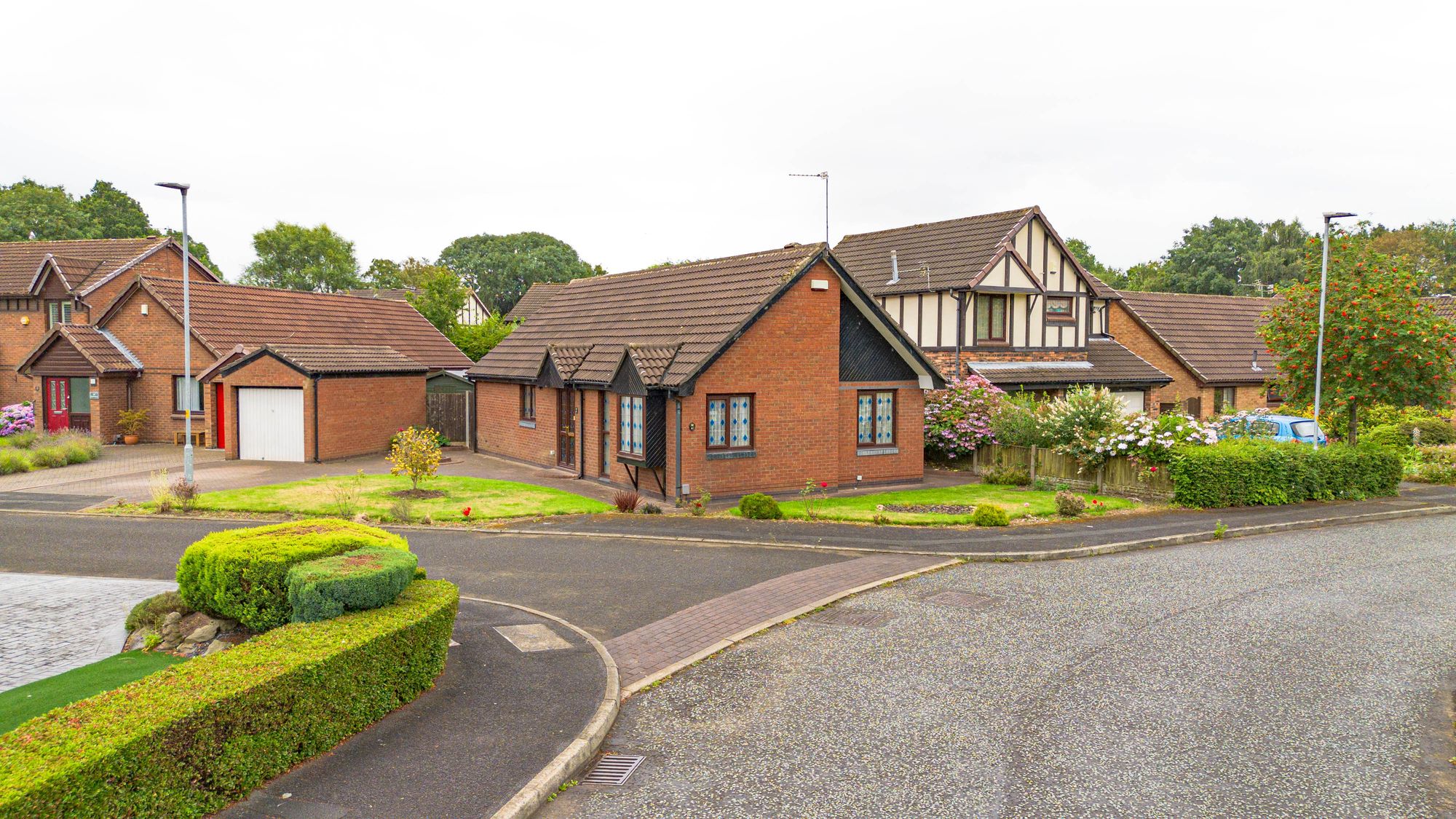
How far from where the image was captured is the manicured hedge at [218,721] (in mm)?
5816

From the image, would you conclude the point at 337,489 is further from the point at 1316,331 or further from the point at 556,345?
the point at 1316,331

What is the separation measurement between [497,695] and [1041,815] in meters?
5.06

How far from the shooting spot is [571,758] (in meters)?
7.71

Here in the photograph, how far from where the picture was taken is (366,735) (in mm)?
8117

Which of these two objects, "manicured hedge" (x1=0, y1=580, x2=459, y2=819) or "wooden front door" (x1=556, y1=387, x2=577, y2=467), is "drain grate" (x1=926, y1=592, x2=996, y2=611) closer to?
"manicured hedge" (x1=0, y1=580, x2=459, y2=819)

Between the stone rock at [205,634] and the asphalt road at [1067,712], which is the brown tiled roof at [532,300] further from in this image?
the asphalt road at [1067,712]

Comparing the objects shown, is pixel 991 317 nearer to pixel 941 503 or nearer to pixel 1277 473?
pixel 1277 473

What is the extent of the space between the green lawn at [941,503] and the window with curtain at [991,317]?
26.7 feet

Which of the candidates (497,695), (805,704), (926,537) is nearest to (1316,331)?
(926,537)

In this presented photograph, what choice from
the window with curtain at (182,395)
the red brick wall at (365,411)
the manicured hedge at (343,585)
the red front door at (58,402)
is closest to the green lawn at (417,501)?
the red brick wall at (365,411)

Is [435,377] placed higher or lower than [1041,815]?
higher

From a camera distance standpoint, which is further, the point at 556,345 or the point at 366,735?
the point at 556,345

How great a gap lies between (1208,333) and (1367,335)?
17045 mm

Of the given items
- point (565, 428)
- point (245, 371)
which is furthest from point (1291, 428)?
point (245, 371)
